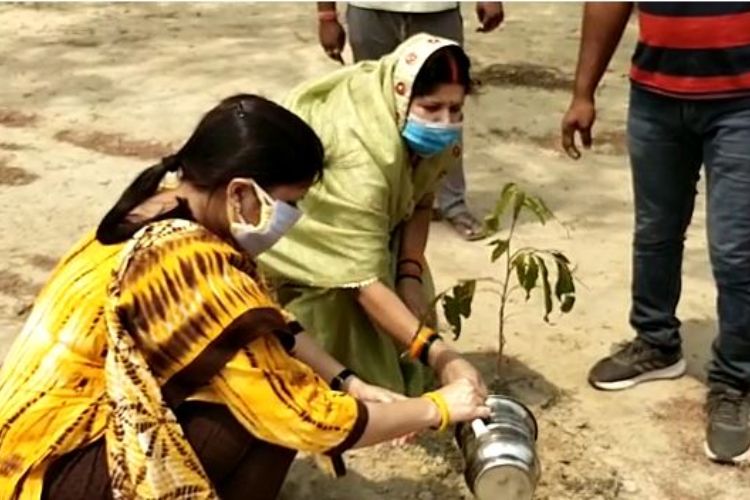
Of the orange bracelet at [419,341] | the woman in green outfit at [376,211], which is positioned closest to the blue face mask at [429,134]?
the woman in green outfit at [376,211]

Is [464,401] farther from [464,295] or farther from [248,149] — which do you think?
[248,149]

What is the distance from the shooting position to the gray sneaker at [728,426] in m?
3.32

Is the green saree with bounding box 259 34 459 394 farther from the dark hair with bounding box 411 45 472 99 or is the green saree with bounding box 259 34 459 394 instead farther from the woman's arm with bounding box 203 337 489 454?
the woman's arm with bounding box 203 337 489 454

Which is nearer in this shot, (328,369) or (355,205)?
(328,369)

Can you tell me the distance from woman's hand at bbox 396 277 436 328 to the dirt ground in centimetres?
33

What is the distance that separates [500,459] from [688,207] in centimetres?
109

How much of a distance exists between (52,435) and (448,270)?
229cm

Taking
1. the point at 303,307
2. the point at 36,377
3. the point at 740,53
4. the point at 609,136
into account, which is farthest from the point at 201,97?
the point at 36,377

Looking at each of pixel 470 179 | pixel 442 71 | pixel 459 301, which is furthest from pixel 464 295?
pixel 470 179

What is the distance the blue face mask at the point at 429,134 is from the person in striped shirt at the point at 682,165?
1.60ft

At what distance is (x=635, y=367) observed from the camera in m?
3.70

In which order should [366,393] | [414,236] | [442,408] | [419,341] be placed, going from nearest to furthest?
[442,408] < [366,393] < [419,341] < [414,236]

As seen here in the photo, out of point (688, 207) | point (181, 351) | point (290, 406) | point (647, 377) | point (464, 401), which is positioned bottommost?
point (647, 377)

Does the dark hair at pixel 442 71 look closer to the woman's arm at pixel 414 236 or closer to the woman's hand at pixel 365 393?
the woman's arm at pixel 414 236
